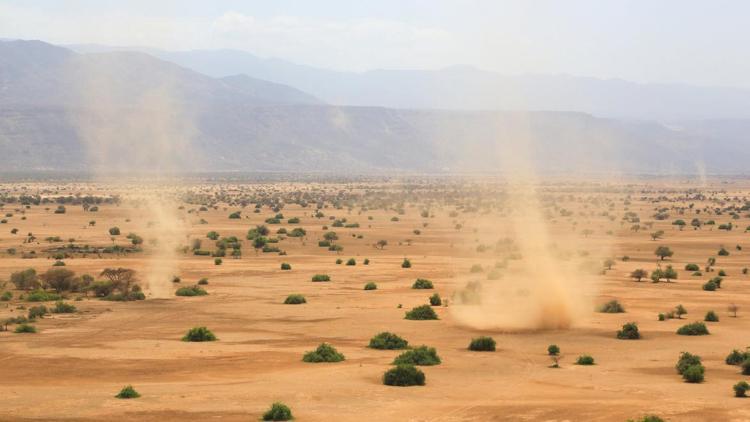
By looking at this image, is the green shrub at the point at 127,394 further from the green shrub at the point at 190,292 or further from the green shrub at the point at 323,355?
the green shrub at the point at 190,292

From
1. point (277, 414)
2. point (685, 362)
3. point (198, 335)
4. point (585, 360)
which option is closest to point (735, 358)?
point (685, 362)

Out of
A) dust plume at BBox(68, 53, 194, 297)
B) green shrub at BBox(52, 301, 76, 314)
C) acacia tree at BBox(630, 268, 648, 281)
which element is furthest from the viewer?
dust plume at BBox(68, 53, 194, 297)

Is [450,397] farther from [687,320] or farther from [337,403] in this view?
[687,320]

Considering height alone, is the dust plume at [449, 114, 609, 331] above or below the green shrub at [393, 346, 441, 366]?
above

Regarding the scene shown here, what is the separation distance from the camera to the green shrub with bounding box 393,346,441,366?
32656 millimetres

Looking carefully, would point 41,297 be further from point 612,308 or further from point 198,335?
point 612,308

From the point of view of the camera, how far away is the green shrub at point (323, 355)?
33344 mm

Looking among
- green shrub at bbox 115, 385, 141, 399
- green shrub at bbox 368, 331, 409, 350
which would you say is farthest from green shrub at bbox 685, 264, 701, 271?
green shrub at bbox 115, 385, 141, 399

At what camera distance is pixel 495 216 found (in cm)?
11262

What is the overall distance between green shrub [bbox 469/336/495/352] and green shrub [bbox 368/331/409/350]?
6.99 feet

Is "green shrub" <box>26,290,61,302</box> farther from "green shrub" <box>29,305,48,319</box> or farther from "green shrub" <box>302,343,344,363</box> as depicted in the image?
"green shrub" <box>302,343,344,363</box>

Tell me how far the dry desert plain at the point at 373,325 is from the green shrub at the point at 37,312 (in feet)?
0.64

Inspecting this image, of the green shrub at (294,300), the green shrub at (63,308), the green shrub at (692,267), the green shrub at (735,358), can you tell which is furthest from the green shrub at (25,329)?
the green shrub at (692,267)

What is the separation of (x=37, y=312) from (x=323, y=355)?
14436mm
